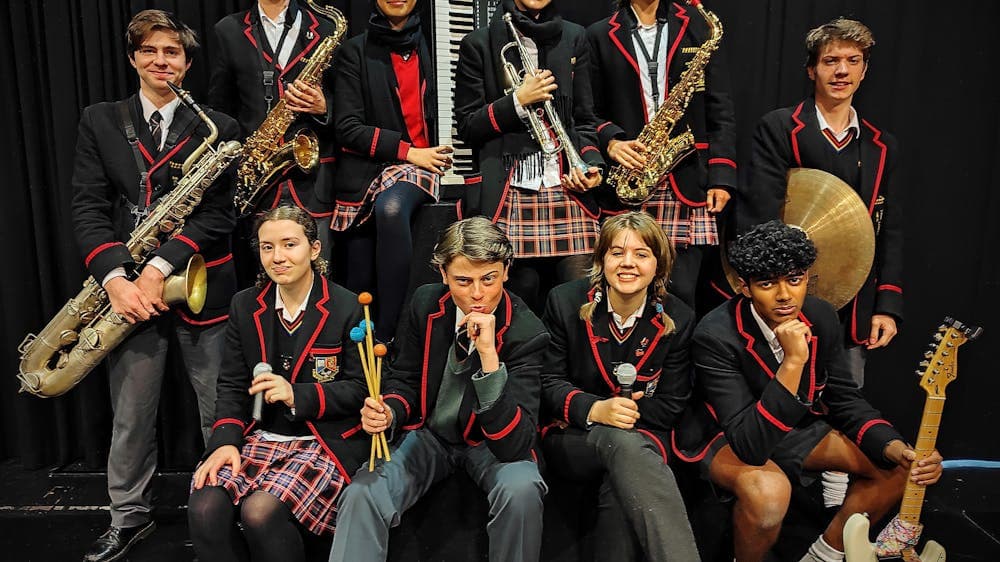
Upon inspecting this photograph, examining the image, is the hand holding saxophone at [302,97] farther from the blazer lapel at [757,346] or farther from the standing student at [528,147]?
the blazer lapel at [757,346]

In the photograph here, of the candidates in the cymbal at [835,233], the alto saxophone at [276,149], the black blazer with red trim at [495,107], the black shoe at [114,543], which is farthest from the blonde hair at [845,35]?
the black shoe at [114,543]

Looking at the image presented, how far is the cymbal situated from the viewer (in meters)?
2.85

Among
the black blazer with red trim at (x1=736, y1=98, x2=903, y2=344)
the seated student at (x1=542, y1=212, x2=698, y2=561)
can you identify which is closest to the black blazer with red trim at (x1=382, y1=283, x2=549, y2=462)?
the seated student at (x1=542, y1=212, x2=698, y2=561)

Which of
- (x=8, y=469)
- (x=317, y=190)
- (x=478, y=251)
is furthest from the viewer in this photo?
(x=8, y=469)

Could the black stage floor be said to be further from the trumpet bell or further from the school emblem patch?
the trumpet bell

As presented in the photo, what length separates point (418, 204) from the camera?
301cm

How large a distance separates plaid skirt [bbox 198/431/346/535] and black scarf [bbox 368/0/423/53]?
1.65 meters

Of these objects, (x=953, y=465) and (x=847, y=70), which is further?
(x=953, y=465)

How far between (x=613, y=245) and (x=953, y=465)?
2578mm

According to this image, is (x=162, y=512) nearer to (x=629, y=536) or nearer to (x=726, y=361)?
(x=629, y=536)

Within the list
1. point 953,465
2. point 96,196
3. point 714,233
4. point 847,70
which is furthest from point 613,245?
point 953,465

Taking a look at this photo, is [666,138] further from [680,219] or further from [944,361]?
[944,361]

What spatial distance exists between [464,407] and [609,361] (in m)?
0.53

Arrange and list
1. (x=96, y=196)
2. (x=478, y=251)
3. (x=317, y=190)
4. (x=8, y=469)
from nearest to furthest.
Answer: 1. (x=478, y=251)
2. (x=96, y=196)
3. (x=317, y=190)
4. (x=8, y=469)
